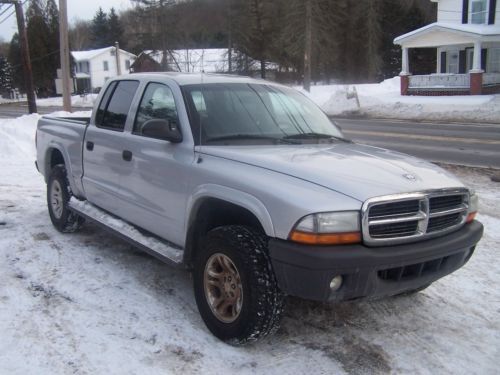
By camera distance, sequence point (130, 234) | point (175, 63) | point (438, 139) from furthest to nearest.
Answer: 1. point (175, 63)
2. point (438, 139)
3. point (130, 234)

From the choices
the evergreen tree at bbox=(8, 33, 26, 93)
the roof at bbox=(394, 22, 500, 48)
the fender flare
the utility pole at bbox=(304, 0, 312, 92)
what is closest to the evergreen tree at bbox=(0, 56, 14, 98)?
the evergreen tree at bbox=(8, 33, 26, 93)

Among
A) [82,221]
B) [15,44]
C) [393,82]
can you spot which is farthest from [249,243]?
[15,44]

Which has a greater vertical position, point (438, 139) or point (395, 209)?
point (395, 209)

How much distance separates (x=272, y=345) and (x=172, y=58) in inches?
1935

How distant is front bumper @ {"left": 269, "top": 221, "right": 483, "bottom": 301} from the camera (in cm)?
321

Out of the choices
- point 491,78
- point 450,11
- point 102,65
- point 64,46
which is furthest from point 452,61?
point 102,65

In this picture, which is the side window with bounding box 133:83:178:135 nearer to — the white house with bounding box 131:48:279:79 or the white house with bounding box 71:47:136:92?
the white house with bounding box 131:48:279:79

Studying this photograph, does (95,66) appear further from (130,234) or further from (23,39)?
(130,234)

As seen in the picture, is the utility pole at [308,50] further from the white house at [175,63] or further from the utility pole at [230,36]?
the white house at [175,63]

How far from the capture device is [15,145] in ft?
40.5

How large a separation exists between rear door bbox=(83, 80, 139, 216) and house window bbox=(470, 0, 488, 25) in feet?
103

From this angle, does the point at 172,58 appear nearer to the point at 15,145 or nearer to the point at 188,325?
the point at 15,145

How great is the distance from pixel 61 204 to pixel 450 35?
3021cm

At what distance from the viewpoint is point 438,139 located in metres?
15.5
